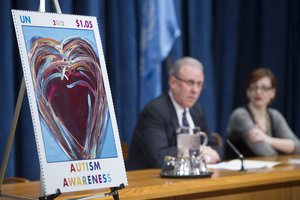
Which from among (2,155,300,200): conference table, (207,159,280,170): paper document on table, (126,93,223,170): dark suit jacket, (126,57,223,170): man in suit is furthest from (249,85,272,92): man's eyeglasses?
(2,155,300,200): conference table

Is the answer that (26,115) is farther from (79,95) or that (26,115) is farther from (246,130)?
(79,95)

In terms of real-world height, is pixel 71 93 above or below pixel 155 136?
above

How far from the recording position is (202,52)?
16.3 feet

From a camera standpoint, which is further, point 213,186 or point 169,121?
point 169,121

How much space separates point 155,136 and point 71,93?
138 cm

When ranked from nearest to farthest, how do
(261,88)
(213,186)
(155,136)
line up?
1. (213,186)
2. (155,136)
3. (261,88)

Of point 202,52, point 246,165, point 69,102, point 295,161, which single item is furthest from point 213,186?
point 202,52

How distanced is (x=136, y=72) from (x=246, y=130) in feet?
2.92

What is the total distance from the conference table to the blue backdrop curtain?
1.10 metres

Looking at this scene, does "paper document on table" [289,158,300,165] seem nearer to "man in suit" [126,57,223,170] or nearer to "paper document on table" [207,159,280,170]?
"paper document on table" [207,159,280,170]

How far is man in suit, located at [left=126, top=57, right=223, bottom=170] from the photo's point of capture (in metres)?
3.42

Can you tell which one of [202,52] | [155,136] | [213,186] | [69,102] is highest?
[202,52]

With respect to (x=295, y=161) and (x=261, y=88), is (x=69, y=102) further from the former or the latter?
(x=261, y=88)

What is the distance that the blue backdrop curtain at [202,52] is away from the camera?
384 centimetres
